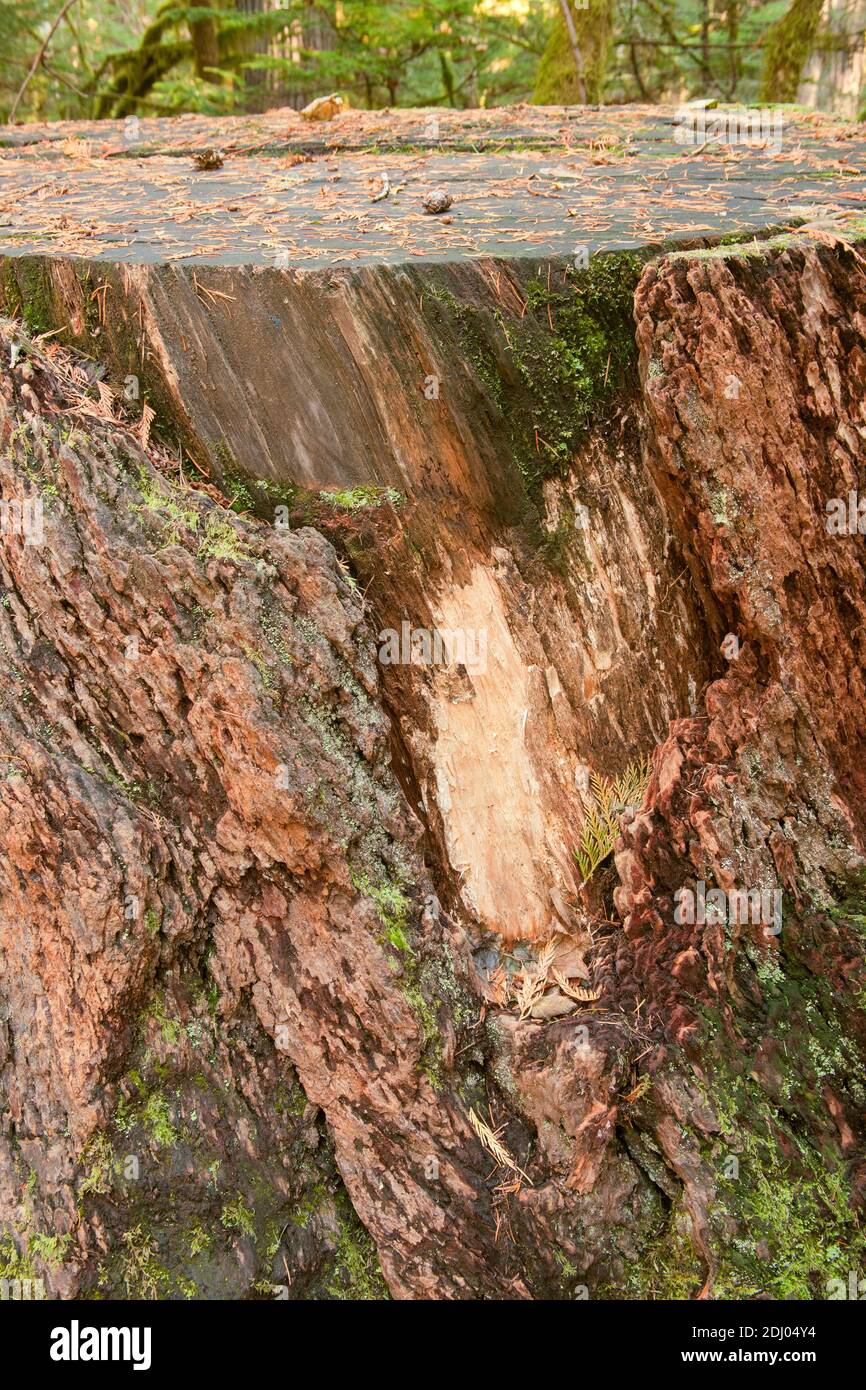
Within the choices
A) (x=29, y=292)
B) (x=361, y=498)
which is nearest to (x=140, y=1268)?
(x=361, y=498)

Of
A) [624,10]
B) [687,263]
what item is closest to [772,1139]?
[687,263]

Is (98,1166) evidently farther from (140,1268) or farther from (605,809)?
(605,809)

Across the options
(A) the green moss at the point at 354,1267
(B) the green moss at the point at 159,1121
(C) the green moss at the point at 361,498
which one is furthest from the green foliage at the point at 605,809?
(B) the green moss at the point at 159,1121

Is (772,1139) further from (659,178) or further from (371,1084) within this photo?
(659,178)

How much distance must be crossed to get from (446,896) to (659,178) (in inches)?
126

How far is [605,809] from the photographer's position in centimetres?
334

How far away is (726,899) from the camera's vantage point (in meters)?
3.05

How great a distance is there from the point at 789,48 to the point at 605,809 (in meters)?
8.67

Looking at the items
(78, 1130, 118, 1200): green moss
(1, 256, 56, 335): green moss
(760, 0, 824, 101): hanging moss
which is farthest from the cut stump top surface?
(760, 0, 824, 101): hanging moss

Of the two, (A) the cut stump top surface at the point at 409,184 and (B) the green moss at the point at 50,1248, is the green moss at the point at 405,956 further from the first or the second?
(A) the cut stump top surface at the point at 409,184

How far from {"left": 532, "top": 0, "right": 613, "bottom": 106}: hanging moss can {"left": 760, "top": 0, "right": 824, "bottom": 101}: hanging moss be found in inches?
62.5

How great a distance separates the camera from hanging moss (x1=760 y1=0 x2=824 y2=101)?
8555 mm

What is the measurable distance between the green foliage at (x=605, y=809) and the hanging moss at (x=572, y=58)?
7115 millimetres

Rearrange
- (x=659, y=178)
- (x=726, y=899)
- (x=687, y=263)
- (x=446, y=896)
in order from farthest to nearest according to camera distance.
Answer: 1. (x=659, y=178)
2. (x=446, y=896)
3. (x=726, y=899)
4. (x=687, y=263)
